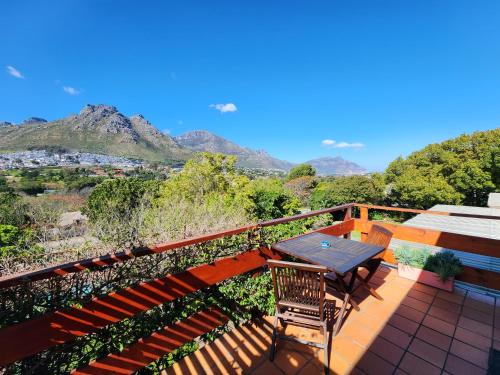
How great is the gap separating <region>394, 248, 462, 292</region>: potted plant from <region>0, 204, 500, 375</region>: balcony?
0.13 m

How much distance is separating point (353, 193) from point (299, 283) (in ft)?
70.3

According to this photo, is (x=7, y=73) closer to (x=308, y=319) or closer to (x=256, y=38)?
(x=256, y=38)

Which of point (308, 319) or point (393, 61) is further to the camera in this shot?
point (393, 61)

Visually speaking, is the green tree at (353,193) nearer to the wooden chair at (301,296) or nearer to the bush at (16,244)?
the wooden chair at (301,296)

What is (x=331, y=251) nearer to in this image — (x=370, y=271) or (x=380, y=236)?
(x=370, y=271)

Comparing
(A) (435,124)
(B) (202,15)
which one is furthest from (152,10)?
(A) (435,124)

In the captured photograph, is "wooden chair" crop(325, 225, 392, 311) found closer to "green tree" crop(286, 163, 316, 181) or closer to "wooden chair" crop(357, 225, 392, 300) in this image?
"wooden chair" crop(357, 225, 392, 300)

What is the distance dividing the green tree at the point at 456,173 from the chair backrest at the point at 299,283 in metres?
21.2

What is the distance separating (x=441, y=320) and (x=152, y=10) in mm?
12858

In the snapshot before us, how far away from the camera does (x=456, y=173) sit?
58.7ft

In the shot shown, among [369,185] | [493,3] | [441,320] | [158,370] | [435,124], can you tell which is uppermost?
[435,124]

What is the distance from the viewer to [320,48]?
17156mm

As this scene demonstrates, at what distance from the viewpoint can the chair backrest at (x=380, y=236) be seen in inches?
109

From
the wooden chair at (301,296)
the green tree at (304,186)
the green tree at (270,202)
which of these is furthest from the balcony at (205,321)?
the green tree at (304,186)
